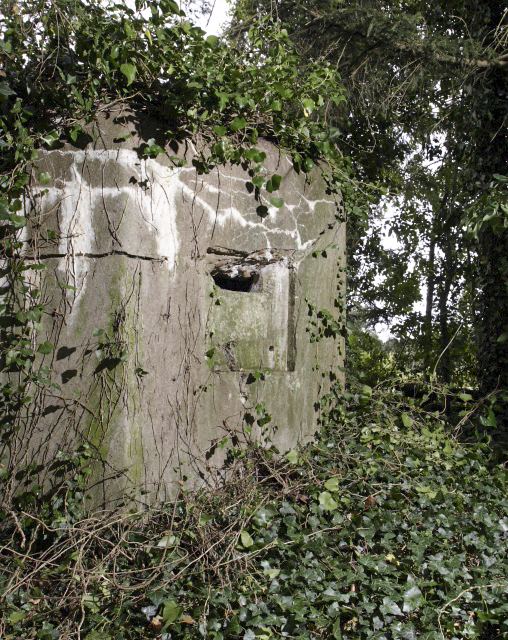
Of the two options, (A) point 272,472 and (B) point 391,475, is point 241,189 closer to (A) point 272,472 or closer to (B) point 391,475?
(A) point 272,472

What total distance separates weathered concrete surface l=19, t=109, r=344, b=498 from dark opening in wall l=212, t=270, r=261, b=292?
0.07 ft

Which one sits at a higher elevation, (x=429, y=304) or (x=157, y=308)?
(x=429, y=304)

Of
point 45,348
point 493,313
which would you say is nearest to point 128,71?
point 45,348

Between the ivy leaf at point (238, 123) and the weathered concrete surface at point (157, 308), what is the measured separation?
0.28 meters

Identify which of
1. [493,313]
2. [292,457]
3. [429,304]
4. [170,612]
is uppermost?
[429,304]

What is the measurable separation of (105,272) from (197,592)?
182 centimetres

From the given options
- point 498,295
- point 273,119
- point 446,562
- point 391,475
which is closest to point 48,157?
point 273,119

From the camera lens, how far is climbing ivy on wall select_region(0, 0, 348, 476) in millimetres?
3254

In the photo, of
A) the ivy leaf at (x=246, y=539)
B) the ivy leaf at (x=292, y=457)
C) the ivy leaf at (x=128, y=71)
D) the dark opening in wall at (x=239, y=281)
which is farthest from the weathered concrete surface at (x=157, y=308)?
the ivy leaf at (x=246, y=539)

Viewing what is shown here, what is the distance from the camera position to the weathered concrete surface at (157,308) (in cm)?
324

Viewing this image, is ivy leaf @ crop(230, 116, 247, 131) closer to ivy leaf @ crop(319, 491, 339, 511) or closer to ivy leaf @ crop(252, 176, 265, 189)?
ivy leaf @ crop(252, 176, 265, 189)

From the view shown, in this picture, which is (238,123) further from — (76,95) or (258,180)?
(76,95)

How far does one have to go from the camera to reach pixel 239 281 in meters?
4.12

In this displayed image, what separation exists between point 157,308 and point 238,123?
4.36ft
